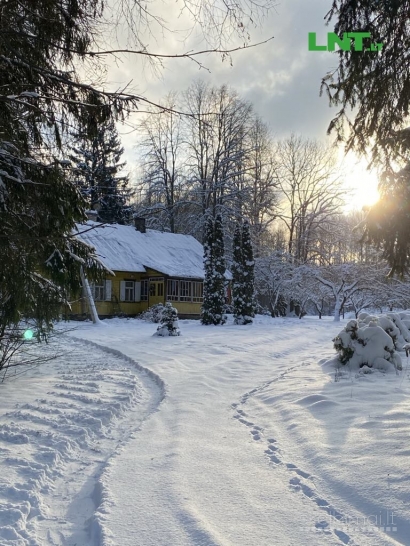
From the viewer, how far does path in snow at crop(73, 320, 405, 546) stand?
9.48 feet

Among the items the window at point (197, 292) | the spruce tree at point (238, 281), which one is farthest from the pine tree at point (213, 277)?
the window at point (197, 292)

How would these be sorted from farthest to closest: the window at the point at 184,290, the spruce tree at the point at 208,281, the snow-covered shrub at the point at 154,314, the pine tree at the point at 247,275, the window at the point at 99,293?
the window at the point at 184,290 → the window at the point at 99,293 → the pine tree at the point at 247,275 → the snow-covered shrub at the point at 154,314 → the spruce tree at the point at 208,281

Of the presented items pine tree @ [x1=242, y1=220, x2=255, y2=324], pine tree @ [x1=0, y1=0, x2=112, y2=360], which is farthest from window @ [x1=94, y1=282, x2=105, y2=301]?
pine tree @ [x1=0, y1=0, x2=112, y2=360]

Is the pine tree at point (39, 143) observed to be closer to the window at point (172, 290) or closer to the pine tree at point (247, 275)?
the pine tree at point (247, 275)

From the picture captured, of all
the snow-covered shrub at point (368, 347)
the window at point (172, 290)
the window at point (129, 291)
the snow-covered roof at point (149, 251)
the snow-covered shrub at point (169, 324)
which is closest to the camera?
the snow-covered shrub at point (368, 347)

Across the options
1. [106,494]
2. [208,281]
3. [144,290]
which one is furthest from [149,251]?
[106,494]

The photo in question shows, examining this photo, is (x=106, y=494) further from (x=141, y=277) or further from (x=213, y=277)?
(x=141, y=277)

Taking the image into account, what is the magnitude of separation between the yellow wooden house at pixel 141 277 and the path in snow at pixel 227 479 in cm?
1922

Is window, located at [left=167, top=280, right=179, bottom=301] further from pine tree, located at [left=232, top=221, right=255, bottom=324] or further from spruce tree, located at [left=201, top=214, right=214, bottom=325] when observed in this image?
pine tree, located at [left=232, top=221, right=255, bottom=324]

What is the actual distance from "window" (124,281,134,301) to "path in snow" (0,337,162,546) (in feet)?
61.1

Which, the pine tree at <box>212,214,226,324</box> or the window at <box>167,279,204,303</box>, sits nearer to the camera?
the pine tree at <box>212,214,226,324</box>

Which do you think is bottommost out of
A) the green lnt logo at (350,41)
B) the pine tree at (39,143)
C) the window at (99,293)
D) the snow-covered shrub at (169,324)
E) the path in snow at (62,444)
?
the path in snow at (62,444)

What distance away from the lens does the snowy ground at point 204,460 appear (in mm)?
2963

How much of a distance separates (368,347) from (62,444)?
20.5 ft
